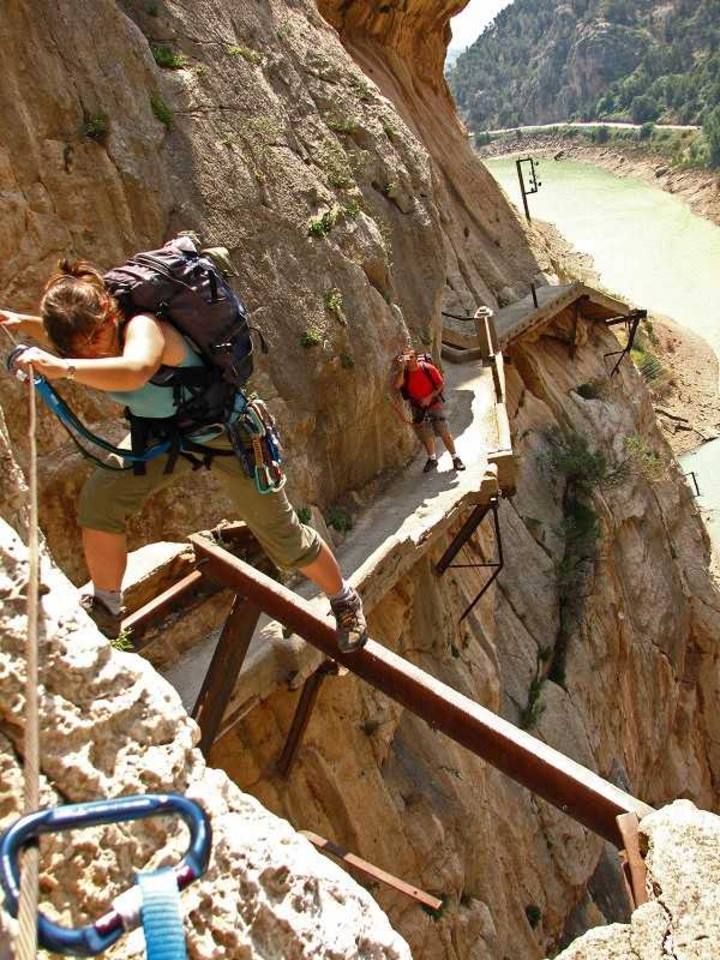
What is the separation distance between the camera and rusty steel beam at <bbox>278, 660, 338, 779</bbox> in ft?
26.0

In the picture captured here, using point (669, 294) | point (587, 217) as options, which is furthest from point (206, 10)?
point (587, 217)

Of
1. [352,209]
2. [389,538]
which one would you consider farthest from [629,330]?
[389,538]

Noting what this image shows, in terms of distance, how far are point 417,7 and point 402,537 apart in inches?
701

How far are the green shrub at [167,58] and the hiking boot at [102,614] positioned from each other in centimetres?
694

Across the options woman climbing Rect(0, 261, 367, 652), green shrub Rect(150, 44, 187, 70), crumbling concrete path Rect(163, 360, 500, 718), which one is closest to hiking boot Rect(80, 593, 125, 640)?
woman climbing Rect(0, 261, 367, 652)

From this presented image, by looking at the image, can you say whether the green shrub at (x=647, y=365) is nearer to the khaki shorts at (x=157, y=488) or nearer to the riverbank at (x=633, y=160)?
the riverbank at (x=633, y=160)

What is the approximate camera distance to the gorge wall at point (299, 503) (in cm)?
271

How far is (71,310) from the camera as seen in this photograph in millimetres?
3930

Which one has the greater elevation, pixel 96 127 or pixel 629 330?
pixel 96 127

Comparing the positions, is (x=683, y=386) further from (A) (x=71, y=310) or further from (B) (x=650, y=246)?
(A) (x=71, y=310)

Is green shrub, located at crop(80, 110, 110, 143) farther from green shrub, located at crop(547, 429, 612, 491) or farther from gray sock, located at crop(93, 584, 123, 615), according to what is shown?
green shrub, located at crop(547, 429, 612, 491)

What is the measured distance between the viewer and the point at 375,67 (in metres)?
22.7

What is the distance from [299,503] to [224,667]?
4.00m

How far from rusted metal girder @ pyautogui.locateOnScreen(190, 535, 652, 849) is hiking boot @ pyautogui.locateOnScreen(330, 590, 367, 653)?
51mm
